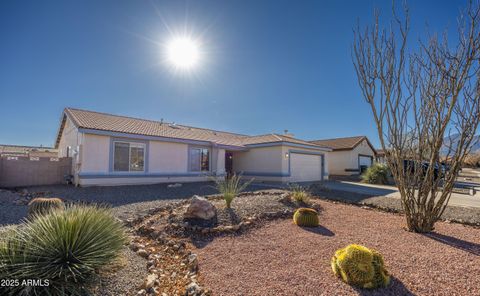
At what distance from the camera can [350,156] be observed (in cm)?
2286

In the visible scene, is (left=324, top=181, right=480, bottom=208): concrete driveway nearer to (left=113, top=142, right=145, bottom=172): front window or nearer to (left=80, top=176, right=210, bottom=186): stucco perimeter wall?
(left=80, top=176, right=210, bottom=186): stucco perimeter wall

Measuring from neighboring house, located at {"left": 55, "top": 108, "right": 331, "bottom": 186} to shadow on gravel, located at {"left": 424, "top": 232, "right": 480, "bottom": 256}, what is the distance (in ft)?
35.3

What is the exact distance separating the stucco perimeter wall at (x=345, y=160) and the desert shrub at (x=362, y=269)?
71.8 ft

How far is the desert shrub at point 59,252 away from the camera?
8.07 feet

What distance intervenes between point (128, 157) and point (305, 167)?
12923 mm

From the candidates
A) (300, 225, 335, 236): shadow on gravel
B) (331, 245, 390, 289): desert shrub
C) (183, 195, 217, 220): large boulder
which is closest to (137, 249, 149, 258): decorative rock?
(183, 195, 217, 220): large boulder

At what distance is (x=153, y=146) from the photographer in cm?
1327

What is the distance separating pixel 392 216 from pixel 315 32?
308 inches

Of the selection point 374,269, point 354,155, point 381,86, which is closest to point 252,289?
point 374,269

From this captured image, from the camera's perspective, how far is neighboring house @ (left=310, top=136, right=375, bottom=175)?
2288 cm

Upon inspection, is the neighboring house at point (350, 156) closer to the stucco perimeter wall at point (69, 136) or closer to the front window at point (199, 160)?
the front window at point (199, 160)

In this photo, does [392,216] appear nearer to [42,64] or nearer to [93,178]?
[93,178]

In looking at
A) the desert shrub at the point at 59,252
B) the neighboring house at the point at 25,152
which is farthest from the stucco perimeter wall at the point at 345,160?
the neighboring house at the point at 25,152

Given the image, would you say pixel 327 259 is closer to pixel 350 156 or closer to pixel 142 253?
Answer: pixel 142 253
